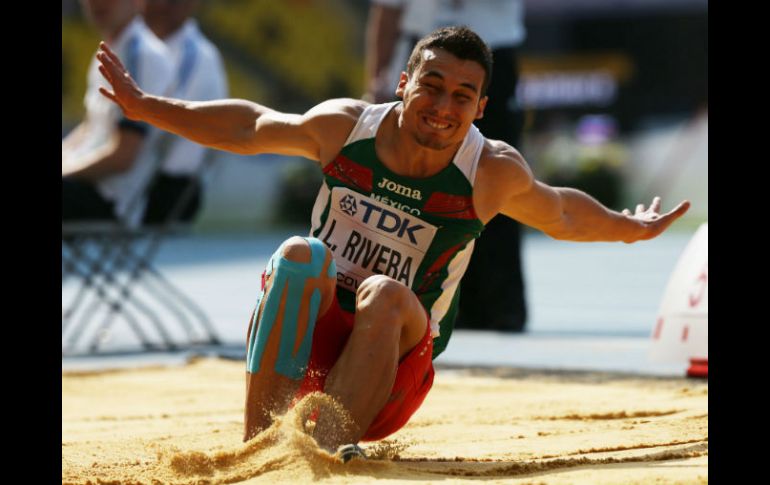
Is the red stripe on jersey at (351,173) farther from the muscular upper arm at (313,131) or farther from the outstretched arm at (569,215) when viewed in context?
the outstretched arm at (569,215)

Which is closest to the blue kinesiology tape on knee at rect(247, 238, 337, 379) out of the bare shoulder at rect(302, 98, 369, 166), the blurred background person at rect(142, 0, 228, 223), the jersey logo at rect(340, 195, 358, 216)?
the jersey logo at rect(340, 195, 358, 216)

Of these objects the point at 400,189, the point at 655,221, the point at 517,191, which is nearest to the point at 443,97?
the point at 400,189

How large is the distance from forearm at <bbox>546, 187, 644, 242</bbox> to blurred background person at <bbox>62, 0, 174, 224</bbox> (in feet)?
14.2

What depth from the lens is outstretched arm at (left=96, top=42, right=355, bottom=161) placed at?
4.63 m

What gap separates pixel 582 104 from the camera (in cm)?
2453

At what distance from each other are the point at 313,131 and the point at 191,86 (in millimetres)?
4618

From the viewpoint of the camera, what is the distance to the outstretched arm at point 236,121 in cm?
463

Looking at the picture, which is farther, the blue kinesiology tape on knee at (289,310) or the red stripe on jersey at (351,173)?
the red stripe on jersey at (351,173)

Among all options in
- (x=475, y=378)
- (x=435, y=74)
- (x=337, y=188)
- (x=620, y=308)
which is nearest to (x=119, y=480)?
(x=337, y=188)

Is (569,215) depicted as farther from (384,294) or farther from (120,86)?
(120,86)

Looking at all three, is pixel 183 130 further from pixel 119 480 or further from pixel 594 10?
pixel 594 10

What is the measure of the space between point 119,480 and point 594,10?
2197cm

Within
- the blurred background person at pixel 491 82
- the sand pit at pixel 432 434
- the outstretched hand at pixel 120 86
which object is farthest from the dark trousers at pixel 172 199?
the outstretched hand at pixel 120 86
